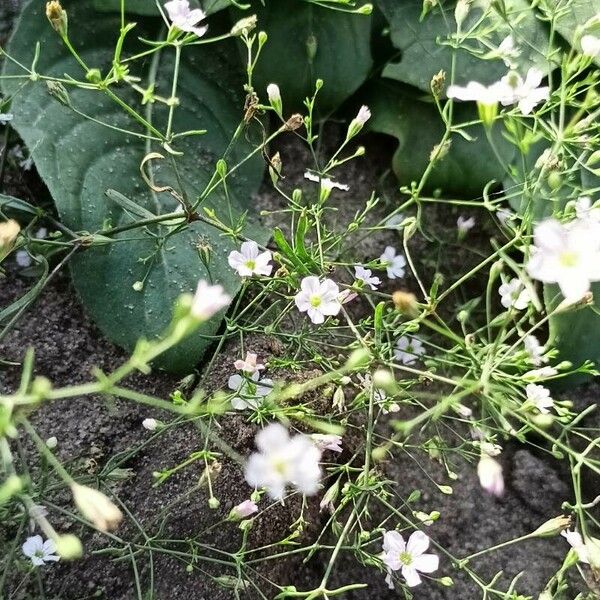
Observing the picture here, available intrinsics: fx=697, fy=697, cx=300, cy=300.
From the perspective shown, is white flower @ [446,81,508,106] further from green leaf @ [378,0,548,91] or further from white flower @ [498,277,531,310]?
green leaf @ [378,0,548,91]

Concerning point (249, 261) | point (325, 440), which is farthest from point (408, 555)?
point (249, 261)

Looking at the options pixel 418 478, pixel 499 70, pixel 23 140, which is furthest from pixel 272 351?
pixel 499 70

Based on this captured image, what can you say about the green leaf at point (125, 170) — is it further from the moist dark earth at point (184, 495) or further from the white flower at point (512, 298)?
the white flower at point (512, 298)

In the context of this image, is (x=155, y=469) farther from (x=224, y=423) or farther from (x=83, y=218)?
(x=83, y=218)

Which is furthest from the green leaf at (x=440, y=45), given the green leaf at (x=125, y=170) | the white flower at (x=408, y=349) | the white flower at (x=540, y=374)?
the white flower at (x=540, y=374)

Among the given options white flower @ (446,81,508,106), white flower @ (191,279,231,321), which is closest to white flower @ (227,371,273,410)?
white flower @ (191,279,231,321)

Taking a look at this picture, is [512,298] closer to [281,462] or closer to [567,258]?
[567,258]
